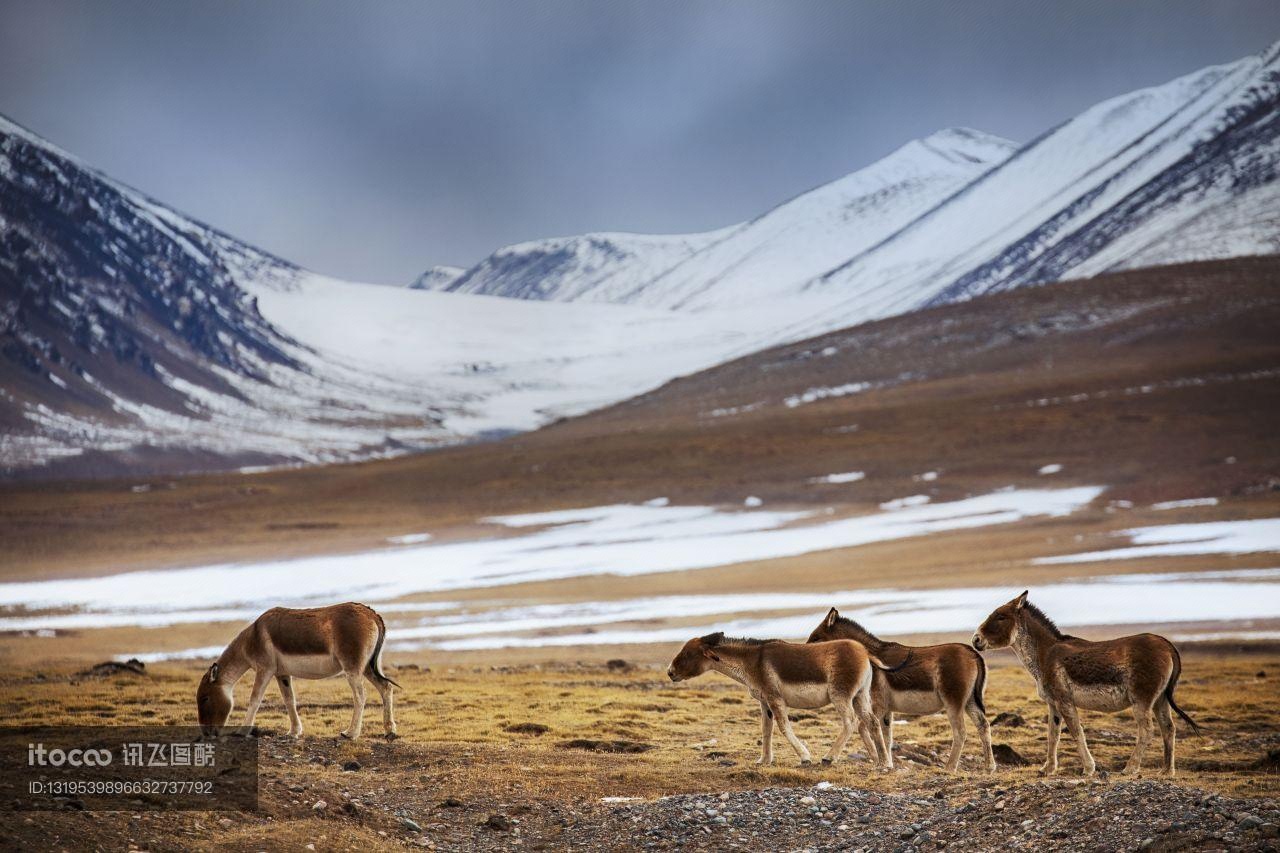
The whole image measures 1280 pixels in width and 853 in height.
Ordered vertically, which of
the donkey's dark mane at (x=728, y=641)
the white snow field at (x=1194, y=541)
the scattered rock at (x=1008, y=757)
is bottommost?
the scattered rock at (x=1008, y=757)

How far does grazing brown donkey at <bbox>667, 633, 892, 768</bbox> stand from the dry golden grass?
46 centimetres

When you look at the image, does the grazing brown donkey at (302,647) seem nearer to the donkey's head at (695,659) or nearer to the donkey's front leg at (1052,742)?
the donkey's head at (695,659)

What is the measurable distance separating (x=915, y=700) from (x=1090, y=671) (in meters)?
2.27

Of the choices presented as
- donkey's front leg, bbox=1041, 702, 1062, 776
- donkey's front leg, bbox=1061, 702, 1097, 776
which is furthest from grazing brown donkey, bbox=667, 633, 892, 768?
donkey's front leg, bbox=1061, 702, 1097, 776

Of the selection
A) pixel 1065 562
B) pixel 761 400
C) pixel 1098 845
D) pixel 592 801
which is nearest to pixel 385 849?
pixel 592 801

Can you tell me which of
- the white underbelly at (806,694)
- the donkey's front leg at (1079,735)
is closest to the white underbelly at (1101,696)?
the donkey's front leg at (1079,735)

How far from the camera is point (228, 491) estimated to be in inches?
3930

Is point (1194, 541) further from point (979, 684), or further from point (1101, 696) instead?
point (1101, 696)

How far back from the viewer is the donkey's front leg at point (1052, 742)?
15070 millimetres

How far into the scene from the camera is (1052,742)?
49.9 feet

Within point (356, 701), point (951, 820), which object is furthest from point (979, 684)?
point (356, 701)

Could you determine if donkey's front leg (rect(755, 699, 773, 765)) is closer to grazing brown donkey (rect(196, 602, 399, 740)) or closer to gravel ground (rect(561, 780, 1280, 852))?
gravel ground (rect(561, 780, 1280, 852))

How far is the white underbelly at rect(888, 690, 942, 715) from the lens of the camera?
16.0 meters

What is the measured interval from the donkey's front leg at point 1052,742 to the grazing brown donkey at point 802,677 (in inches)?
77.2
